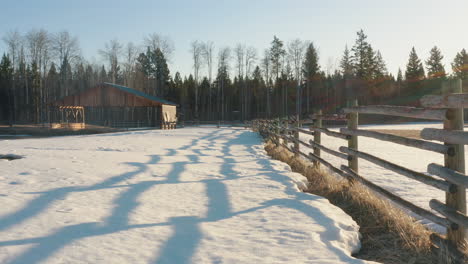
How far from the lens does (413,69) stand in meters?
64.0

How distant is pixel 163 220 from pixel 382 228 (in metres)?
2.57

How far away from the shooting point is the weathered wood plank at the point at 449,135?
294cm

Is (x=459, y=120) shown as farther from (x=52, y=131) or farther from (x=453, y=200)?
(x=52, y=131)

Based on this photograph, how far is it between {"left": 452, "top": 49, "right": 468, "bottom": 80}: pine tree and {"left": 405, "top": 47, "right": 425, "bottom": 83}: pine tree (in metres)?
9.15

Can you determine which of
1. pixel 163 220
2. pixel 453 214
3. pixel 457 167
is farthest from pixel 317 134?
pixel 163 220

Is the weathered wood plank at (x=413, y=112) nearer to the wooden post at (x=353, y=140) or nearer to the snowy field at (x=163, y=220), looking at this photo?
the wooden post at (x=353, y=140)

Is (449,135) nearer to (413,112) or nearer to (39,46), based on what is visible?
(413,112)

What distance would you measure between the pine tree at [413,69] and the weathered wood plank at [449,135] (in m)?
66.3

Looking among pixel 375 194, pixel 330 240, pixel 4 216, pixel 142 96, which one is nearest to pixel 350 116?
pixel 375 194

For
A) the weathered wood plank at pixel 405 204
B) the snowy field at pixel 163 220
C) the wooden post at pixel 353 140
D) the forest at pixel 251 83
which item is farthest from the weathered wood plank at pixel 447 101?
the forest at pixel 251 83

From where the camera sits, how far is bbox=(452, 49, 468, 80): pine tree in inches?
2625

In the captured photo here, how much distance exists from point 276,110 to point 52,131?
3872 cm

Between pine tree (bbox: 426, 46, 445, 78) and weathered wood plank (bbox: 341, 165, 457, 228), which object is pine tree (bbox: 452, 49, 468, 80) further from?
weathered wood plank (bbox: 341, 165, 457, 228)

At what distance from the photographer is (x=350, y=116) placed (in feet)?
19.4
